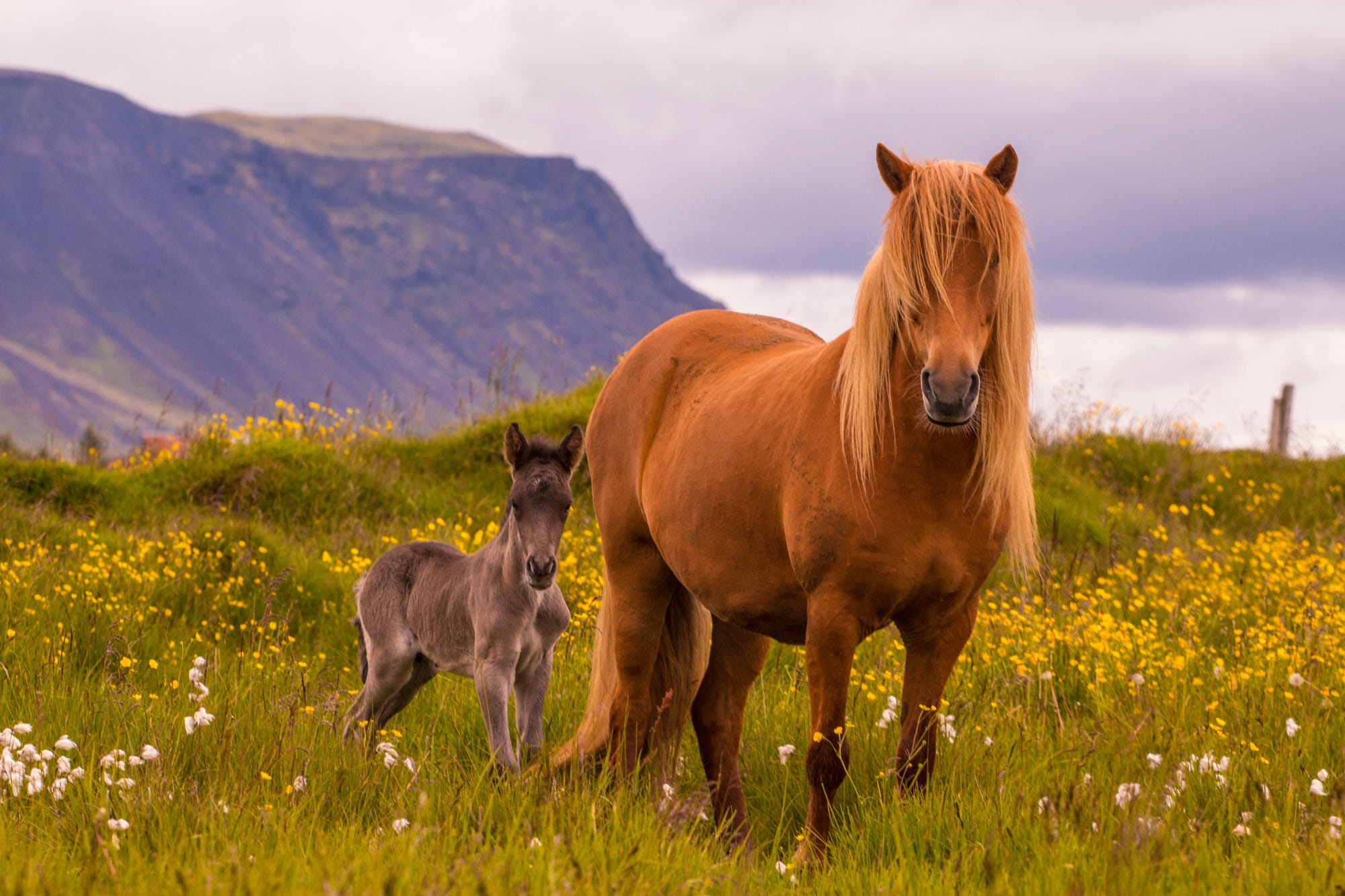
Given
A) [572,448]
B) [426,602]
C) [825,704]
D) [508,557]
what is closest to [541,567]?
[508,557]

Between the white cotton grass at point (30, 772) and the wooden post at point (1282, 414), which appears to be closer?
the white cotton grass at point (30, 772)

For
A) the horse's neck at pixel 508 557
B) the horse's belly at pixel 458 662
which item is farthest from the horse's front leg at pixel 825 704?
the horse's belly at pixel 458 662

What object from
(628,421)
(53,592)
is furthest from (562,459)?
(53,592)

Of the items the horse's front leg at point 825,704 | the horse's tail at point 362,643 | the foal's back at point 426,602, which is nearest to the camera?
the horse's front leg at point 825,704

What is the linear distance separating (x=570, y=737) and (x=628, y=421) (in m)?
1.84

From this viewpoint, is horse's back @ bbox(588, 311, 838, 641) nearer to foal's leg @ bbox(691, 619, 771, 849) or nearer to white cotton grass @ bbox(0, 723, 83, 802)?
foal's leg @ bbox(691, 619, 771, 849)

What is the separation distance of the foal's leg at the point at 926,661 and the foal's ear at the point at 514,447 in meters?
2.15

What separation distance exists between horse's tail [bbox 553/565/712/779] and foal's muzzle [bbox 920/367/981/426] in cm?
216

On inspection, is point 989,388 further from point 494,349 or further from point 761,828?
point 494,349

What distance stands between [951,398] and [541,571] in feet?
7.56

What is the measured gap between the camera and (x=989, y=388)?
13.5 feet

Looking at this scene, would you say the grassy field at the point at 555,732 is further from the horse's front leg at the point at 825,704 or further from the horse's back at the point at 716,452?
the horse's back at the point at 716,452

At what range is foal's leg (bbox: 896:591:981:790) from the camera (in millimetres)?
4254

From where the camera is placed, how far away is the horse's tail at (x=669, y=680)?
17.7ft
